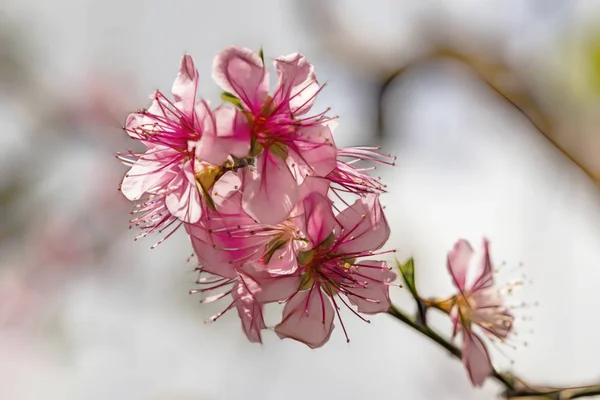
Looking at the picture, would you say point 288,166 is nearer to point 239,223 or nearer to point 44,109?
point 239,223

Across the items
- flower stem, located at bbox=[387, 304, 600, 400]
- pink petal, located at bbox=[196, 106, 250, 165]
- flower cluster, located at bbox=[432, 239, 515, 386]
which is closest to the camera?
pink petal, located at bbox=[196, 106, 250, 165]

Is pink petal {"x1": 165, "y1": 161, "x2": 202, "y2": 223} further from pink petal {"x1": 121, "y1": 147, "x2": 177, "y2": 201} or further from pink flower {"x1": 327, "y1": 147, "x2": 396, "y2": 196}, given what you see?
pink flower {"x1": 327, "y1": 147, "x2": 396, "y2": 196}

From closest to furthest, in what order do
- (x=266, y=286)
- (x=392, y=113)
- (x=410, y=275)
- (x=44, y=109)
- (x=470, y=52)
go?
(x=266, y=286) < (x=410, y=275) < (x=392, y=113) < (x=470, y=52) < (x=44, y=109)

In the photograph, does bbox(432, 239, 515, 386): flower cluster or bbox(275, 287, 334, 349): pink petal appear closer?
bbox(275, 287, 334, 349): pink petal

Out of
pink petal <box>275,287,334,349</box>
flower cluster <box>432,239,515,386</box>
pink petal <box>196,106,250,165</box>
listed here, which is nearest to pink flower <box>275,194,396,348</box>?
pink petal <box>275,287,334,349</box>

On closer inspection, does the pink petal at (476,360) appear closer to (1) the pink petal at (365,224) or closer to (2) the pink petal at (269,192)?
(1) the pink petal at (365,224)

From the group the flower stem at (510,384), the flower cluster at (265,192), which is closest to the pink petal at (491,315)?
the flower stem at (510,384)

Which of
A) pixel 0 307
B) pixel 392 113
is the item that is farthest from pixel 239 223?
A: pixel 0 307
